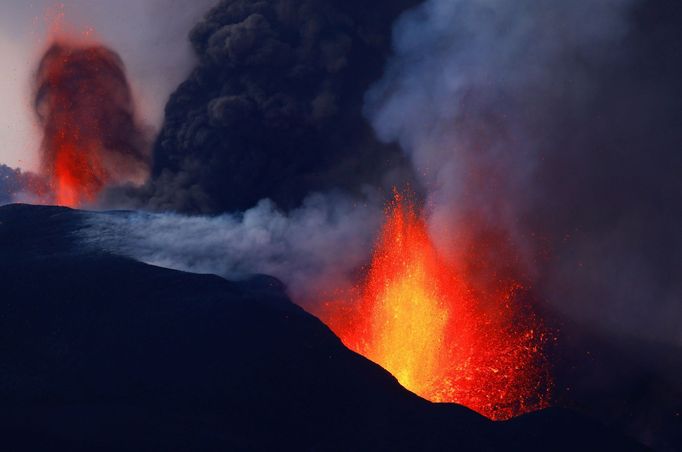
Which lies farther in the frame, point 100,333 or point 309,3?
point 309,3

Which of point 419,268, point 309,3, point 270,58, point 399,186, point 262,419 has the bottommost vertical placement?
point 262,419

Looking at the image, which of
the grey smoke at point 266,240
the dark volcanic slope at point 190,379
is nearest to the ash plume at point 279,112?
the grey smoke at point 266,240

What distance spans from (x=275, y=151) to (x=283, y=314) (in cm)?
1309

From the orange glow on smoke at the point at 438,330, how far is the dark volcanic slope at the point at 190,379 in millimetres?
3203

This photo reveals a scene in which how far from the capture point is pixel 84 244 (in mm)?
24406

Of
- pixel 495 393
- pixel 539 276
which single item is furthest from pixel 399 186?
pixel 495 393

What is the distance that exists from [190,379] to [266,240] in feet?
32.3

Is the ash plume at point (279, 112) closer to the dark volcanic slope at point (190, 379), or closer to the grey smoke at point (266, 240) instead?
the grey smoke at point (266, 240)

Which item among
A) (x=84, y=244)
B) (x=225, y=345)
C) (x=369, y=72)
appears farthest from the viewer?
(x=369, y=72)

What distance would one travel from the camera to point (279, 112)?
32500 millimetres

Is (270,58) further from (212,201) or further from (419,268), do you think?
(419,268)

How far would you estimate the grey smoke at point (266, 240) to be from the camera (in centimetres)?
2559

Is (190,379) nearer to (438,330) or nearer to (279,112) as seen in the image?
(438,330)

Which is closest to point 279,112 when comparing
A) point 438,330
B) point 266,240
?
point 266,240
